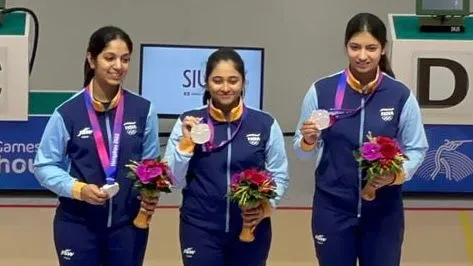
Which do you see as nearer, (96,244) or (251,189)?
(251,189)

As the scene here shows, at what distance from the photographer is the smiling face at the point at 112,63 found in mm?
3262

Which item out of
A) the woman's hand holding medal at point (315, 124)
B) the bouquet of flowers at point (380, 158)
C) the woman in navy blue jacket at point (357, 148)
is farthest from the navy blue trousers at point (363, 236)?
the woman's hand holding medal at point (315, 124)

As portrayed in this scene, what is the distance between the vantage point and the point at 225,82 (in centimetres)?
329

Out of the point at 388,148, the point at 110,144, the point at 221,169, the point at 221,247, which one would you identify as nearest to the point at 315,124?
the point at 388,148

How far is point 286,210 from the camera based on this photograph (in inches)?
248

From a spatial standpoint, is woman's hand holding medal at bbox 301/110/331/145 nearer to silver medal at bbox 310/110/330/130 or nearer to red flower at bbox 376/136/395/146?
silver medal at bbox 310/110/330/130

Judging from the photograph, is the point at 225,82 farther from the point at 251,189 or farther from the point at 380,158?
the point at 380,158

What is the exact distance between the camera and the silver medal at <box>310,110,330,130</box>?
10.5 feet

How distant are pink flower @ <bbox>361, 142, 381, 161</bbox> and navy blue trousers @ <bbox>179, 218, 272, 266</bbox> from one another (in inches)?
18.7

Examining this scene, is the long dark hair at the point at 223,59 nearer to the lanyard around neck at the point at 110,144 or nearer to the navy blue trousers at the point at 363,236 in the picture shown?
the lanyard around neck at the point at 110,144

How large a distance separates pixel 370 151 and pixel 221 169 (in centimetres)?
58

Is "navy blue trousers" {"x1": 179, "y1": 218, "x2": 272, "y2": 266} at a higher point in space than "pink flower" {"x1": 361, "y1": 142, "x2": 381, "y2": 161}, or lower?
lower

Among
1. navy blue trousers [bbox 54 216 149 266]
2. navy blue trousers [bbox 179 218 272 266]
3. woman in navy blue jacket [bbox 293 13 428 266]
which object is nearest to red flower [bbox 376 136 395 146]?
woman in navy blue jacket [bbox 293 13 428 266]

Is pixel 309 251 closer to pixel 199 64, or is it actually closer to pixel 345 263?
pixel 345 263
